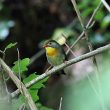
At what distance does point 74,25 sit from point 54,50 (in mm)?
3214

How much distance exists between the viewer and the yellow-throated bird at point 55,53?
3.18 meters

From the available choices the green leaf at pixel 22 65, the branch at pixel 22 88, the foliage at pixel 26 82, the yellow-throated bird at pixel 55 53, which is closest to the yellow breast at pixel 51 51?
the yellow-throated bird at pixel 55 53

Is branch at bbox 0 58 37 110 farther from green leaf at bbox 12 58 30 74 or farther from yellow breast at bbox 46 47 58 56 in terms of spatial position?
yellow breast at bbox 46 47 58 56

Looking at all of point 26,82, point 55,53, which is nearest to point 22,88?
point 26,82

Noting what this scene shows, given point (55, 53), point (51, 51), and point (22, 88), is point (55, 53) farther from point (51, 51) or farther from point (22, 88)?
point (22, 88)

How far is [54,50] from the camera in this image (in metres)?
3.35

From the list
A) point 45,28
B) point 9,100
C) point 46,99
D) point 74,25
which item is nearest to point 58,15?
point 45,28

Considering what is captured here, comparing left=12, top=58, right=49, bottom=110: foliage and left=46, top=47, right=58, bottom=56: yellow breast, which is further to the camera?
left=46, top=47, right=58, bottom=56: yellow breast

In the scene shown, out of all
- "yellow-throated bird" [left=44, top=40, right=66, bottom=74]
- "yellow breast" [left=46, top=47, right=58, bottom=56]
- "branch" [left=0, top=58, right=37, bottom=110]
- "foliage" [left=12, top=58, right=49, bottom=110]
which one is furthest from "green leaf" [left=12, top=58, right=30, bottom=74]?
"yellow breast" [left=46, top=47, right=58, bottom=56]

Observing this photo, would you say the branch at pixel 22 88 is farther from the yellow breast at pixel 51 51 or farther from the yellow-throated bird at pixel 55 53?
the yellow breast at pixel 51 51

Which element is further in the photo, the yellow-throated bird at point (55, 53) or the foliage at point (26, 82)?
the yellow-throated bird at point (55, 53)

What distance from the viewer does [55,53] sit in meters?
3.32

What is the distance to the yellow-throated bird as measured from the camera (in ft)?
10.4

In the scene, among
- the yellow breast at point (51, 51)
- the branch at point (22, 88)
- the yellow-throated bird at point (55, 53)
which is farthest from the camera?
the yellow breast at point (51, 51)
